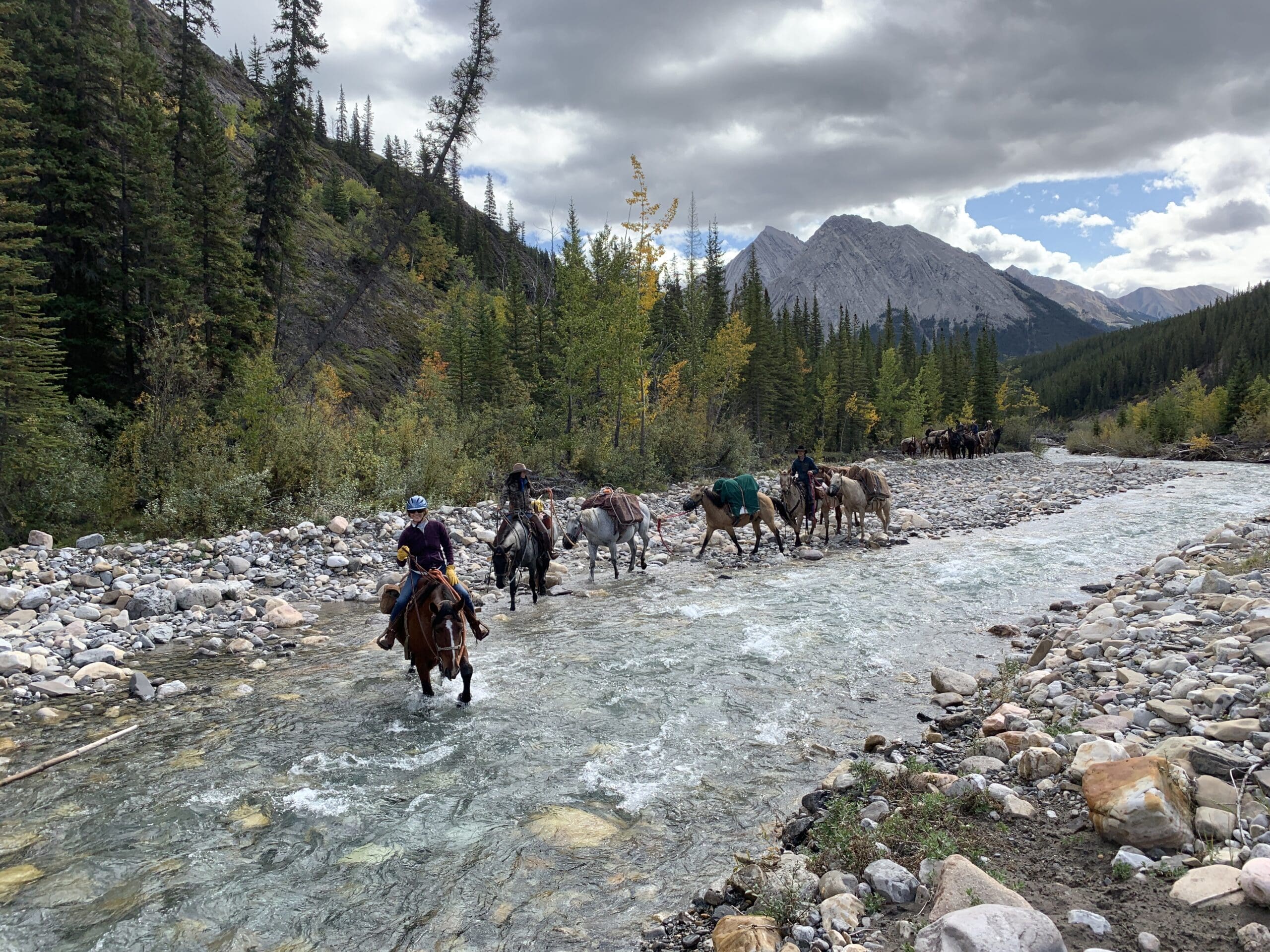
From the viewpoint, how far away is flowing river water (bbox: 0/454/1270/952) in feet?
13.8

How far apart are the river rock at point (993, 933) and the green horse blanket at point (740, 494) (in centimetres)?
1297

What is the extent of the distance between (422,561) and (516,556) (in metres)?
3.88

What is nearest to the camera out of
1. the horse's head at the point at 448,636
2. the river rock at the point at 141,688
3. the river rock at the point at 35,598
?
the horse's head at the point at 448,636

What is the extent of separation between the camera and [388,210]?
7144 centimetres

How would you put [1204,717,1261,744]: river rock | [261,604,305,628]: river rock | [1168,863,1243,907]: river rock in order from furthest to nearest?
[261,604,305,628]: river rock → [1204,717,1261,744]: river rock → [1168,863,1243,907]: river rock

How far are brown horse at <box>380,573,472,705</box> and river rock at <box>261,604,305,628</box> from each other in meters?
3.82

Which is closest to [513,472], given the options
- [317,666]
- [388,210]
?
[317,666]

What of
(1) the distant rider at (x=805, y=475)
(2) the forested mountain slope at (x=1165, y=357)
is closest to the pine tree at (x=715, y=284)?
(1) the distant rider at (x=805, y=475)

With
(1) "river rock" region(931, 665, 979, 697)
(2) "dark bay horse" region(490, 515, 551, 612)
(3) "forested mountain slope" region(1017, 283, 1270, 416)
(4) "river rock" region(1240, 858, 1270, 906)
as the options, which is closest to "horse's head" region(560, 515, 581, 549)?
(2) "dark bay horse" region(490, 515, 551, 612)

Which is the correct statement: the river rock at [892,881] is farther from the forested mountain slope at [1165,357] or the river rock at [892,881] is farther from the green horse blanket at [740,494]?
the forested mountain slope at [1165,357]

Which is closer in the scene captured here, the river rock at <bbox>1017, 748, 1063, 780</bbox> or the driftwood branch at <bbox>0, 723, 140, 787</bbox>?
the river rock at <bbox>1017, 748, 1063, 780</bbox>

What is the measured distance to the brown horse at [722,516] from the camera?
16.1m

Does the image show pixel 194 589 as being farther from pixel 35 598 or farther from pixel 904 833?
pixel 904 833

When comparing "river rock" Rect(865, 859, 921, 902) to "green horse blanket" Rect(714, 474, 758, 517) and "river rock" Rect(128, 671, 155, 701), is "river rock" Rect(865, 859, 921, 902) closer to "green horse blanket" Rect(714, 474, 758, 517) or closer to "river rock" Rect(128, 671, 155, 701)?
"river rock" Rect(128, 671, 155, 701)
